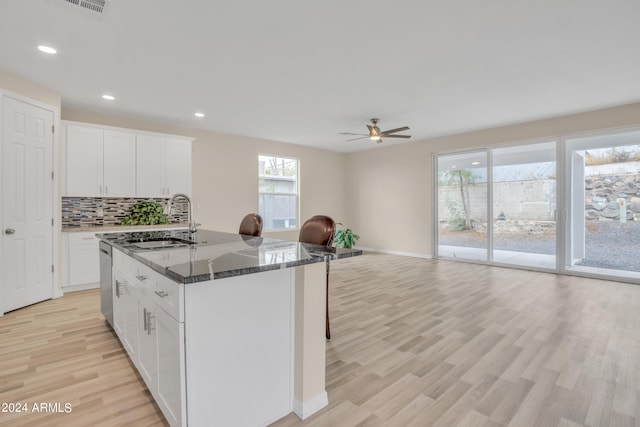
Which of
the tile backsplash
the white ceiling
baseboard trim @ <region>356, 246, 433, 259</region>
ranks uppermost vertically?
the white ceiling

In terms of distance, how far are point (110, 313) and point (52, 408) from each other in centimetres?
108

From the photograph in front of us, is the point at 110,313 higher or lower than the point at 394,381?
higher

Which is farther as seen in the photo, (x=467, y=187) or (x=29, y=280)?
(x=467, y=187)

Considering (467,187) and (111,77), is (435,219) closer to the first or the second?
(467,187)

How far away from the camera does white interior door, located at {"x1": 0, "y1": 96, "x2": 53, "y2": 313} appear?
342cm

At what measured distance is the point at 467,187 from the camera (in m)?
6.41

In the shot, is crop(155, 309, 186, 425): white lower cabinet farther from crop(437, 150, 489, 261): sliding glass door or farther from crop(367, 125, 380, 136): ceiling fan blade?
crop(437, 150, 489, 261): sliding glass door

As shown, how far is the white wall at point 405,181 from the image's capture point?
5.53m

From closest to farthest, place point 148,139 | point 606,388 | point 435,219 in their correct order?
point 606,388 < point 148,139 < point 435,219

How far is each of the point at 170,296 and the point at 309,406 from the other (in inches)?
38.8

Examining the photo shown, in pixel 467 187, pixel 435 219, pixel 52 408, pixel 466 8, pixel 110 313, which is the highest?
pixel 466 8

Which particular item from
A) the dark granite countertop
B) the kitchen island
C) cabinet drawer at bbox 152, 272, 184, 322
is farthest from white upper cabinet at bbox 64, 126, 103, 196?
cabinet drawer at bbox 152, 272, 184, 322

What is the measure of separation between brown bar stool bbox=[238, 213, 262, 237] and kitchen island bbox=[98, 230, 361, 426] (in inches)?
47.2

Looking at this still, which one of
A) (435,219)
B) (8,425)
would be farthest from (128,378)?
(435,219)
